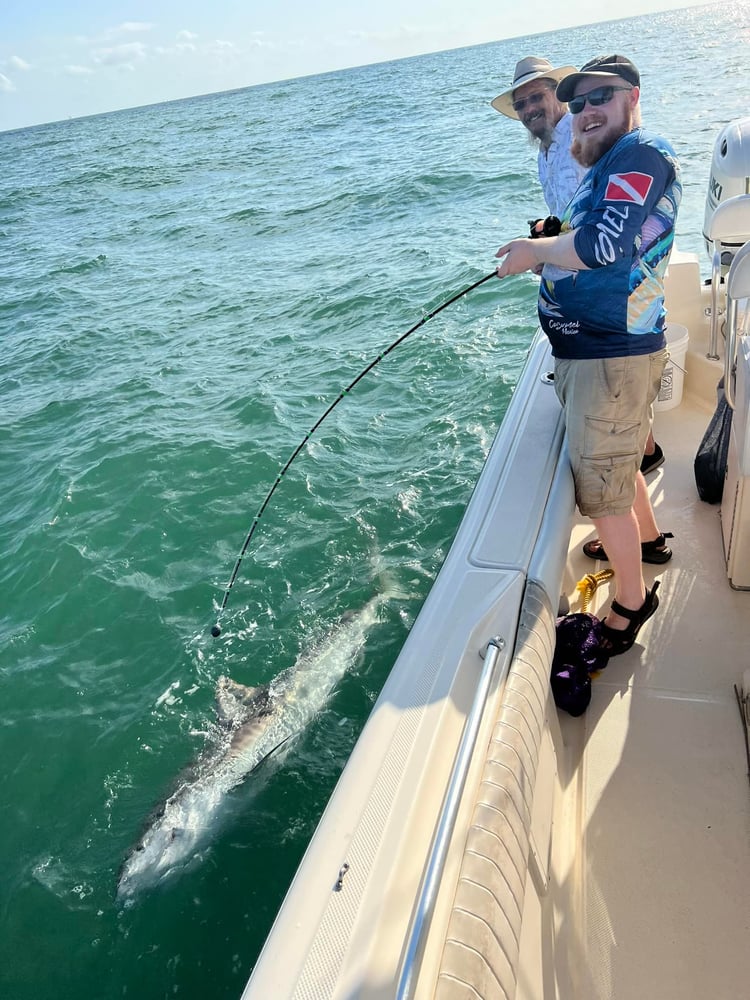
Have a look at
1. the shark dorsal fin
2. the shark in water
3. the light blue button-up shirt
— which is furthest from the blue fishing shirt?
the shark dorsal fin

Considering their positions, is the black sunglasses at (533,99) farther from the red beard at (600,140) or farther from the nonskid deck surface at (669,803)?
the nonskid deck surface at (669,803)

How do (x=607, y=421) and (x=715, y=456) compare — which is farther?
(x=715, y=456)

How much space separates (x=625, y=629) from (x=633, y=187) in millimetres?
1593

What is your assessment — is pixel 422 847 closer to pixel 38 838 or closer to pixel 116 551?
pixel 38 838

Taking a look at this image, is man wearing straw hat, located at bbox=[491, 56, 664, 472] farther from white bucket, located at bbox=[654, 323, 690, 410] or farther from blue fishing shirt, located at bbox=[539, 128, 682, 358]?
white bucket, located at bbox=[654, 323, 690, 410]

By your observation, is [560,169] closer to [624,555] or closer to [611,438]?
[611,438]

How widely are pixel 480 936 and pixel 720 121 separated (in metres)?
18.6

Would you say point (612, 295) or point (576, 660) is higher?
point (612, 295)

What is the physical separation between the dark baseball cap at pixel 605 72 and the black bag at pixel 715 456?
164 cm

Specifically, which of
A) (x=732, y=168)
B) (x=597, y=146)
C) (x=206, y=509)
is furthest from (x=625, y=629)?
(x=206, y=509)

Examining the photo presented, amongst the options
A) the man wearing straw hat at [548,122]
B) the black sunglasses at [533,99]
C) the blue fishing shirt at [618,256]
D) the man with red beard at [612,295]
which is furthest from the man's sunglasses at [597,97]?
the black sunglasses at [533,99]

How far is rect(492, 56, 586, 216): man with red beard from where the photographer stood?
2.98 metres

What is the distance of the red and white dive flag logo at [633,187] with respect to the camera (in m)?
1.97

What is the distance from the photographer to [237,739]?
366 cm
